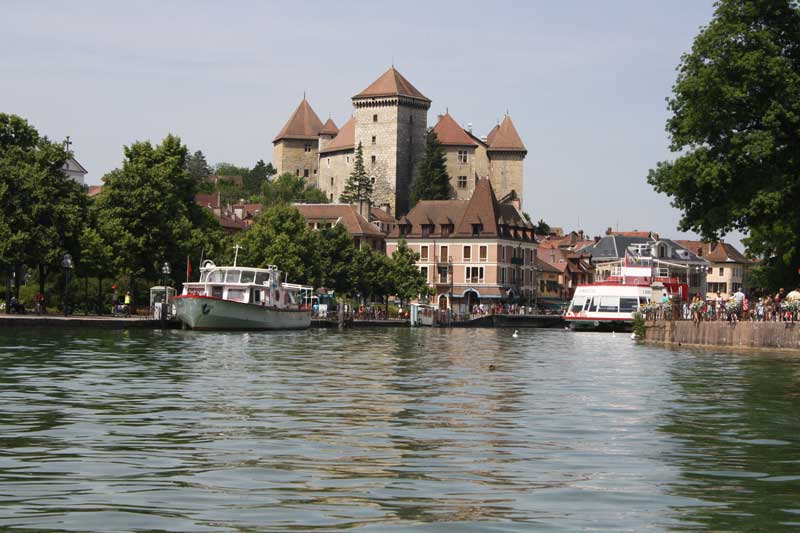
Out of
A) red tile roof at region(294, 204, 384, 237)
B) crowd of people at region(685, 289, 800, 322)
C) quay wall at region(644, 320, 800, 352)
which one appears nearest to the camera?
quay wall at region(644, 320, 800, 352)

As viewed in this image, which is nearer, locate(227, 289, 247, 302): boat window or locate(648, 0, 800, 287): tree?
locate(648, 0, 800, 287): tree

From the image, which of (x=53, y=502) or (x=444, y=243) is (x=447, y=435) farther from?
(x=444, y=243)

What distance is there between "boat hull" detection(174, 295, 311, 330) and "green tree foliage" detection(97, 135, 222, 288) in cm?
570

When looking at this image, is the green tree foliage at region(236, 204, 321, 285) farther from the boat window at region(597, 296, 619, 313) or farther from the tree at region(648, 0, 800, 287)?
the tree at region(648, 0, 800, 287)

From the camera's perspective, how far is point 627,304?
94.8 meters

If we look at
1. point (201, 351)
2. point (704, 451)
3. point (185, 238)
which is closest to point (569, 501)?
point (704, 451)

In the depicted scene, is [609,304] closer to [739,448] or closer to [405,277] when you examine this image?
[405,277]

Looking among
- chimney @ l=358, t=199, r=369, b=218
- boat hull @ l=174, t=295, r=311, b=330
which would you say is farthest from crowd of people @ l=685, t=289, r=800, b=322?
chimney @ l=358, t=199, r=369, b=218

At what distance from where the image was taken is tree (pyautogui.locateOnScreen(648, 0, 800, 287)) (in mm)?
51844

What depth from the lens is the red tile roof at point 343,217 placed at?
529 feet

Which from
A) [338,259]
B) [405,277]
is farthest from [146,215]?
[405,277]

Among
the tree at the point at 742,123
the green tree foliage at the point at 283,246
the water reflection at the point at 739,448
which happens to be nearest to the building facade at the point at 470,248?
the green tree foliage at the point at 283,246

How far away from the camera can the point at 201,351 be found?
4528 centimetres

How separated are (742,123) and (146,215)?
3628 centimetres
